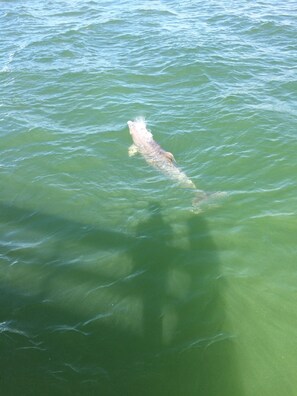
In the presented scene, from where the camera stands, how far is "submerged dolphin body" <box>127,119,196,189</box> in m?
9.39

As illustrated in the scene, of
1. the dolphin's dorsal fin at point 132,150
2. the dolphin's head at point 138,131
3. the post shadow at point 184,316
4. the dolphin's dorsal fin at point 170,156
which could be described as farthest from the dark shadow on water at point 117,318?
the dolphin's head at point 138,131

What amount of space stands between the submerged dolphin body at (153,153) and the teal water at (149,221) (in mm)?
245

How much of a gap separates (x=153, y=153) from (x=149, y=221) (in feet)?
8.33

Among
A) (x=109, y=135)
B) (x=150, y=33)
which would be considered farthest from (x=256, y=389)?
(x=150, y=33)

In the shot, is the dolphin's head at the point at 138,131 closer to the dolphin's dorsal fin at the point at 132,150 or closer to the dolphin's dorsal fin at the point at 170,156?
the dolphin's dorsal fin at the point at 132,150

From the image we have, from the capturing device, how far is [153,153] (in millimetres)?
10164

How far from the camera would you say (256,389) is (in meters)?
5.29

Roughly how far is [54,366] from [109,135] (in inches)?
277

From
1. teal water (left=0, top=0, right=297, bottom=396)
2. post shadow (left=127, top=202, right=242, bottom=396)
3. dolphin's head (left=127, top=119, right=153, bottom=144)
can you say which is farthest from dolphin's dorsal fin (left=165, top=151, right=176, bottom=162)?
post shadow (left=127, top=202, right=242, bottom=396)

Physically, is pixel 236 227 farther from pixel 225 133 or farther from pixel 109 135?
pixel 109 135

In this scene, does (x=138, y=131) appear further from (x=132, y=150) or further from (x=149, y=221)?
(x=149, y=221)

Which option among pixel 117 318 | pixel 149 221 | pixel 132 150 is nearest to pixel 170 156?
pixel 132 150

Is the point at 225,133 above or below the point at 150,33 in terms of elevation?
below

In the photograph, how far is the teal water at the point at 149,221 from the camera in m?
5.69
